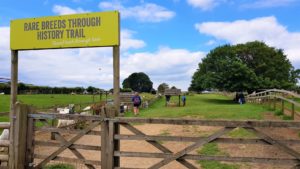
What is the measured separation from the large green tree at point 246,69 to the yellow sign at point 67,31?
141 ft

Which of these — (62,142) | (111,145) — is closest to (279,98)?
(111,145)

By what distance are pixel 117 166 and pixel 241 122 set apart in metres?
2.63

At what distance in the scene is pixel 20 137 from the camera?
26.3 feet

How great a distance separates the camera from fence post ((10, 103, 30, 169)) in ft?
26.2

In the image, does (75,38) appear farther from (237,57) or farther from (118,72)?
(237,57)

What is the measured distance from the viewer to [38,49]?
9102 mm

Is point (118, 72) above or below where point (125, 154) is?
above

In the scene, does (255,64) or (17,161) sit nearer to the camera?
(17,161)

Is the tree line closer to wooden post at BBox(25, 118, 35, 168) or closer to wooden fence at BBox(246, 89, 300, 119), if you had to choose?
wooden fence at BBox(246, 89, 300, 119)

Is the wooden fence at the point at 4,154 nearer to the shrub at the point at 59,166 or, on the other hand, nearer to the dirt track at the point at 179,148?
the shrub at the point at 59,166

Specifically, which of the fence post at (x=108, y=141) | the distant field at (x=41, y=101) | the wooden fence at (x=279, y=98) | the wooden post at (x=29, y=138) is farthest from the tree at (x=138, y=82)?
the fence post at (x=108, y=141)

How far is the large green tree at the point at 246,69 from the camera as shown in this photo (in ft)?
164

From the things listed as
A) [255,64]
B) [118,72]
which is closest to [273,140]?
[118,72]

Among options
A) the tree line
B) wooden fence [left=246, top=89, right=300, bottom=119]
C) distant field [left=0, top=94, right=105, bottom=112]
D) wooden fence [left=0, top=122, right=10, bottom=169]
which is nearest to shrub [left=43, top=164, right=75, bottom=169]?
wooden fence [left=0, top=122, right=10, bottom=169]
